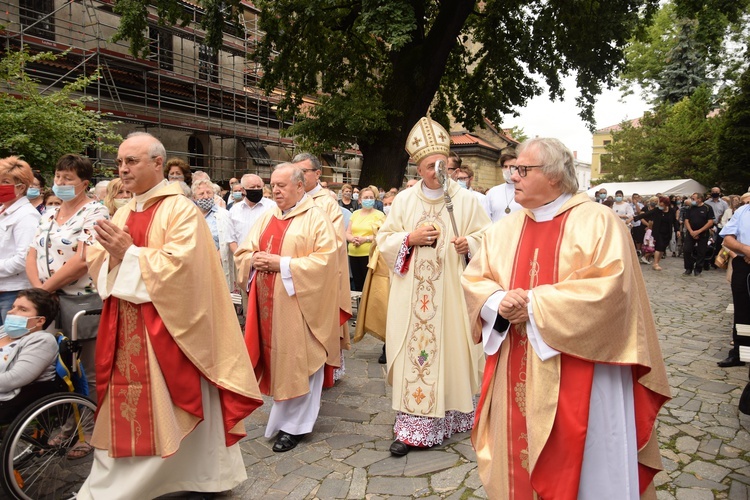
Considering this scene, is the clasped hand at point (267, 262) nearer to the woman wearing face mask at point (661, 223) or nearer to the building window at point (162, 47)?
the woman wearing face mask at point (661, 223)

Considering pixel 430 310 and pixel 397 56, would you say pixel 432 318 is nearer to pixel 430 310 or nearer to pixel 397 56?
pixel 430 310

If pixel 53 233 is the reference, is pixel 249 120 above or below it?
above

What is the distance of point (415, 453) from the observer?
4219mm

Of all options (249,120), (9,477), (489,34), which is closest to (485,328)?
(9,477)

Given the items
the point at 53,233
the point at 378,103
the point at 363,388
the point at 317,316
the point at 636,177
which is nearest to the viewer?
the point at 53,233

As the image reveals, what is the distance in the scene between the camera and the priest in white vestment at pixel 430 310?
14.0ft

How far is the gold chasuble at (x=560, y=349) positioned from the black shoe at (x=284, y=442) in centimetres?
183

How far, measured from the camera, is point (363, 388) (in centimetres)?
567

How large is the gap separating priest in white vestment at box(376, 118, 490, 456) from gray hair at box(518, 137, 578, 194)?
4.81ft

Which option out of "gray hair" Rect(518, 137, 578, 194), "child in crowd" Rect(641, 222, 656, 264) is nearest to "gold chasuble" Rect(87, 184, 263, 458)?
"gray hair" Rect(518, 137, 578, 194)

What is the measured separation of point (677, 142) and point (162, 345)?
37.6 meters

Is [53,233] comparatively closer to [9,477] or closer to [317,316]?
[9,477]

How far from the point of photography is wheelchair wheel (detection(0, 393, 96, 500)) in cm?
326

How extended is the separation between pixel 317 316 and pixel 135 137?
73.6 inches
